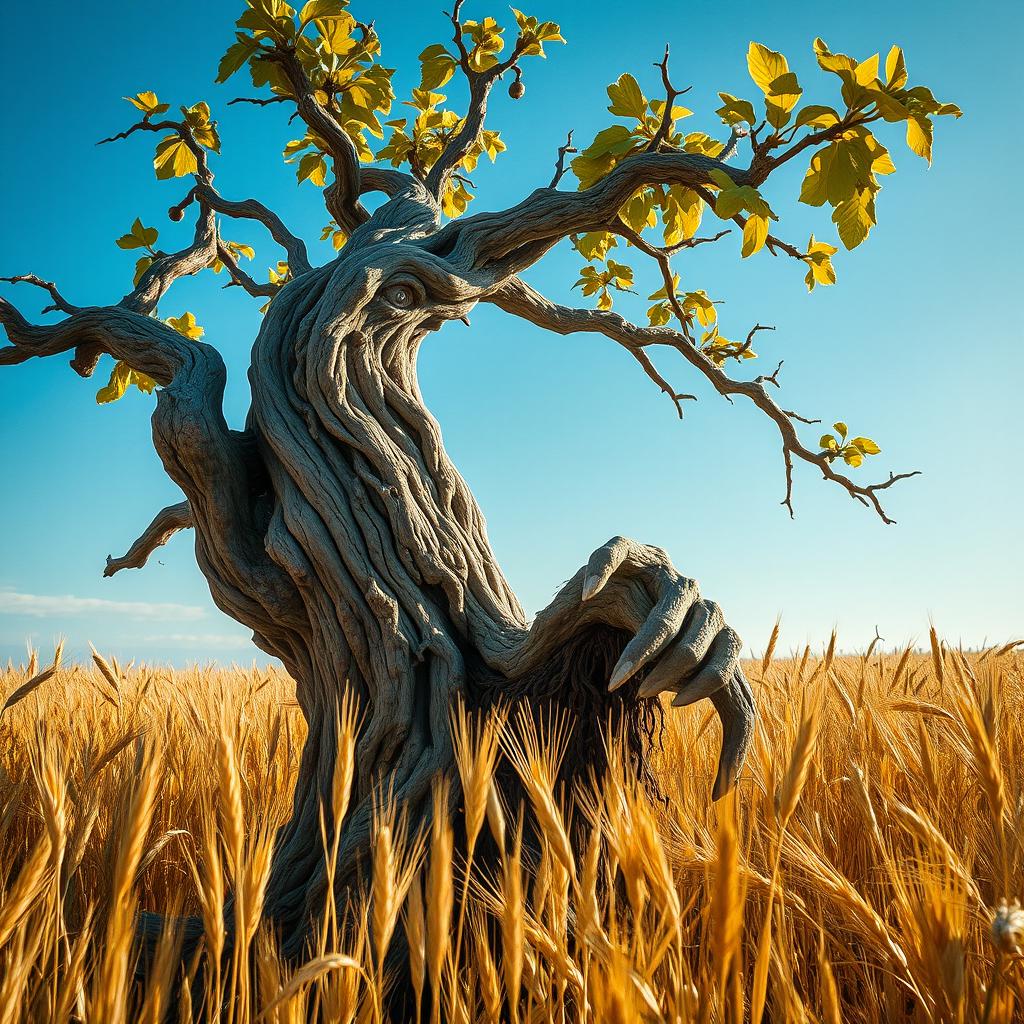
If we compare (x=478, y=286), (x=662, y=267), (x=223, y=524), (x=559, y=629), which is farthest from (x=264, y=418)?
(x=662, y=267)

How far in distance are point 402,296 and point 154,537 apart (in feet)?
6.16

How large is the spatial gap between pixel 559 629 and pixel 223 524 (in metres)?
1.21

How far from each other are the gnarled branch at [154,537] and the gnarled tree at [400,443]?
54mm

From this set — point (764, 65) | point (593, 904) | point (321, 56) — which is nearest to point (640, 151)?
point (764, 65)

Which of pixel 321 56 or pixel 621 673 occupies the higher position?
pixel 321 56

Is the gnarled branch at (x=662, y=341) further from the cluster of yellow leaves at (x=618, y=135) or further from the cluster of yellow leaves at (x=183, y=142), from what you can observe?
the cluster of yellow leaves at (x=183, y=142)

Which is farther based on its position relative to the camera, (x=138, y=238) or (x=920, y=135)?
(x=138, y=238)

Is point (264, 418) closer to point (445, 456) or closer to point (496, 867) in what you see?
point (445, 456)

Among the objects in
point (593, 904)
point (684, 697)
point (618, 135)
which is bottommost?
point (593, 904)

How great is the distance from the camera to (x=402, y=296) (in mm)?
2736

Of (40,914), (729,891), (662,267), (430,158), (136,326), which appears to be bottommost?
(40,914)

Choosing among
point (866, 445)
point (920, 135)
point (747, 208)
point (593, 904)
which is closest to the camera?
point (593, 904)

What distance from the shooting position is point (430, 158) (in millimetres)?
4168

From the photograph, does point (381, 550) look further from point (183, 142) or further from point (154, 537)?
point (183, 142)
